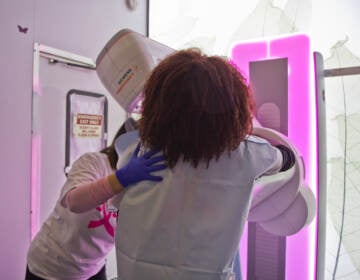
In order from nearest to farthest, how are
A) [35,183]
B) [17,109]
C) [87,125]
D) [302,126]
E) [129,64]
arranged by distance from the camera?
1. [129,64]
2. [302,126]
3. [17,109]
4. [35,183]
5. [87,125]

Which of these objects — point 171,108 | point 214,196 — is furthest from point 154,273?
point 171,108

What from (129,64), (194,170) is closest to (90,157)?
(129,64)

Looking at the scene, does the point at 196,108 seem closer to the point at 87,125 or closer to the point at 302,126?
the point at 302,126

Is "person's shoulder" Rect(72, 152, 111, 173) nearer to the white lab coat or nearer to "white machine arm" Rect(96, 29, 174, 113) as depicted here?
"white machine arm" Rect(96, 29, 174, 113)

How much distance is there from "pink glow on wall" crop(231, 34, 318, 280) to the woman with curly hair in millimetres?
552

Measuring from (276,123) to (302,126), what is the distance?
4.4 inches

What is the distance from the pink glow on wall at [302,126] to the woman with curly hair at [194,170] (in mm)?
552

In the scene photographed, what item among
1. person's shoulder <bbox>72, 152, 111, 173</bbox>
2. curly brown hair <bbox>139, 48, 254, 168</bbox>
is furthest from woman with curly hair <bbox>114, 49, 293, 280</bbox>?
person's shoulder <bbox>72, 152, 111, 173</bbox>

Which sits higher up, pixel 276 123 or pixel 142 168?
pixel 276 123

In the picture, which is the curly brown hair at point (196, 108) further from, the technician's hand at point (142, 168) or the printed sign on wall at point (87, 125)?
the printed sign on wall at point (87, 125)

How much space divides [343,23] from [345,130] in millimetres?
606

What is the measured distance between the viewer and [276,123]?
157cm

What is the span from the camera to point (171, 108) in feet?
3.02

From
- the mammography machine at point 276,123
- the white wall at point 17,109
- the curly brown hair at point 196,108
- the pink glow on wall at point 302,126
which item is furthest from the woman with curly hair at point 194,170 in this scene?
the white wall at point 17,109
